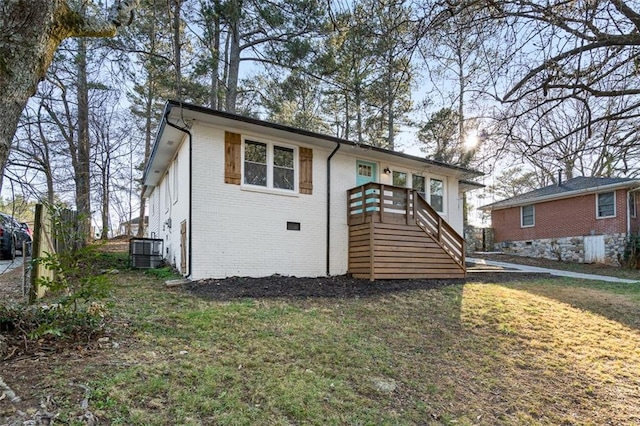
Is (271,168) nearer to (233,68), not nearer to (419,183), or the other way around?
(419,183)

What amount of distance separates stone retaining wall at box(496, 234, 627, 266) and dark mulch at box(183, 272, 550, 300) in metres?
10.4

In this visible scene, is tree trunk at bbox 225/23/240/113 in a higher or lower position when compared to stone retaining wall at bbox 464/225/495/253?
higher

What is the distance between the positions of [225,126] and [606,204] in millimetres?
16489

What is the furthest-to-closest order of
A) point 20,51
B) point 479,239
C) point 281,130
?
point 479,239 → point 281,130 → point 20,51

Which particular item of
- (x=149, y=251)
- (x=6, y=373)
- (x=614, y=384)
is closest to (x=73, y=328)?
(x=6, y=373)

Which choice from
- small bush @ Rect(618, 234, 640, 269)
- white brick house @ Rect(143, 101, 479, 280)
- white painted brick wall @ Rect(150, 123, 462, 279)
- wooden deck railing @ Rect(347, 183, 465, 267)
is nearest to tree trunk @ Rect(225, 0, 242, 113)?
white brick house @ Rect(143, 101, 479, 280)

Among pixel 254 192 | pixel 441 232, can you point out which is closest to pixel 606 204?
pixel 441 232

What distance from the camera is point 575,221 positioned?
16.8 m

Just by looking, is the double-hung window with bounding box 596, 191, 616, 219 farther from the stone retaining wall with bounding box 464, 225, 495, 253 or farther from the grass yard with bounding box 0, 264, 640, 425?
the grass yard with bounding box 0, 264, 640, 425

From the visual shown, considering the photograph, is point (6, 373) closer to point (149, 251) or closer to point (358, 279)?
point (358, 279)

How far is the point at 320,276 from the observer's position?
30.4ft

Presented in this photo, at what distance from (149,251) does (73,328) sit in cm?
773

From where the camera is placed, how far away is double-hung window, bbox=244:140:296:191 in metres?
8.64

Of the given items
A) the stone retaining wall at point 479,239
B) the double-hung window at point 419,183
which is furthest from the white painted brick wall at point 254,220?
the stone retaining wall at point 479,239
